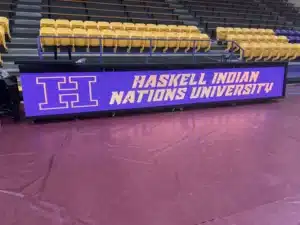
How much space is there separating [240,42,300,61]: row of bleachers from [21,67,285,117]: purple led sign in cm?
319

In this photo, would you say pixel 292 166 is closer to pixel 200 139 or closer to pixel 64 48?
pixel 200 139

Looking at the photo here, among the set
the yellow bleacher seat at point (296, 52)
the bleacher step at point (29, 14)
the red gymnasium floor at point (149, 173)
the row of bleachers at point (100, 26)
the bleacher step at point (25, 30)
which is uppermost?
the bleacher step at point (29, 14)

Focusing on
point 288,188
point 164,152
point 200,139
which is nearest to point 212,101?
point 200,139

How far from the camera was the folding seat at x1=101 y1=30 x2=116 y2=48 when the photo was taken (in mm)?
7367

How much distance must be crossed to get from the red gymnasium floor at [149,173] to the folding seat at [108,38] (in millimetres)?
3666

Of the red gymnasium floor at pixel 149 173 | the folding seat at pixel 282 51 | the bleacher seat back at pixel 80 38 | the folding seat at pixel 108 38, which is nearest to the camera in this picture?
the red gymnasium floor at pixel 149 173

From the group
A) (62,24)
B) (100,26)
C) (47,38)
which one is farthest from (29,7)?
(47,38)

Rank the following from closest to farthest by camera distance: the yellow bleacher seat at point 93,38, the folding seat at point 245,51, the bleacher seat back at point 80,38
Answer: the bleacher seat back at point 80,38, the yellow bleacher seat at point 93,38, the folding seat at point 245,51

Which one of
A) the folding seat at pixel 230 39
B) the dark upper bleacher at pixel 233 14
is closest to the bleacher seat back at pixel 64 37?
the folding seat at pixel 230 39

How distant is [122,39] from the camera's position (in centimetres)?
753

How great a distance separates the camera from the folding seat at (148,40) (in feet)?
25.3

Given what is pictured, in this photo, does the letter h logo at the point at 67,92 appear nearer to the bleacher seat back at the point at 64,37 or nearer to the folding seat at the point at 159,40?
the bleacher seat back at the point at 64,37

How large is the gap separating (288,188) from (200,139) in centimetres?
138

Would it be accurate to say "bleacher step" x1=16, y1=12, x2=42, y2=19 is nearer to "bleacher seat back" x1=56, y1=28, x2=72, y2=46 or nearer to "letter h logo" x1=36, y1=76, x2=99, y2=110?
"bleacher seat back" x1=56, y1=28, x2=72, y2=46
